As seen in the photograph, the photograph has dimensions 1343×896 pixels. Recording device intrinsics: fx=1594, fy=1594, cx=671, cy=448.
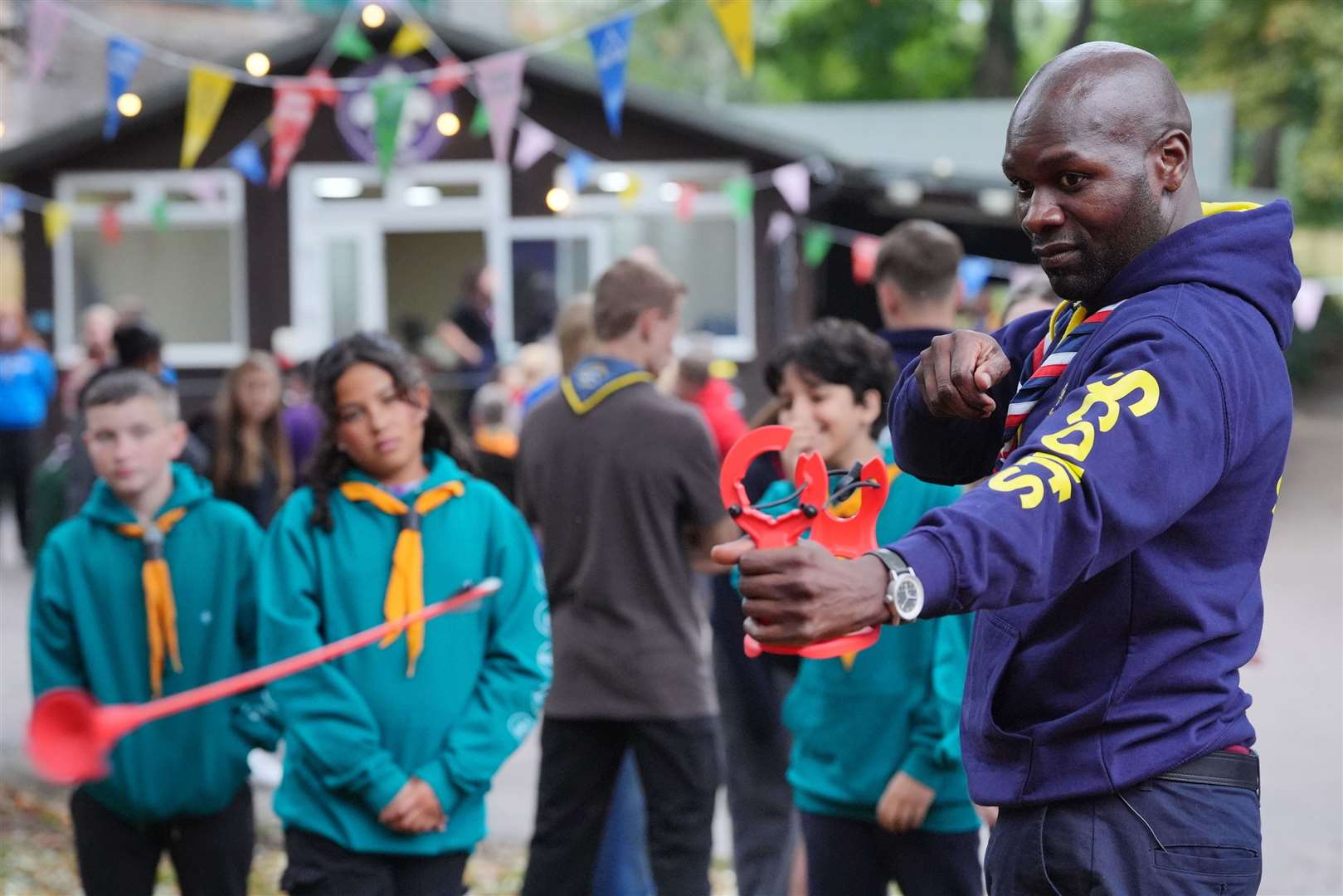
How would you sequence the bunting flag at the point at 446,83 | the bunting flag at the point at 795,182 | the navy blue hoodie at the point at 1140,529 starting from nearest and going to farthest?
the navy blue hoodie at the point at 1140,529
the bunting flag at the point at 446,83
the bunting flag at the point at 795,182

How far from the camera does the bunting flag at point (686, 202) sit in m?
16.3

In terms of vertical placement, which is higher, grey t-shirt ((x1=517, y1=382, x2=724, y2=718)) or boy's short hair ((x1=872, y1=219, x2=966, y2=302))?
boy's short hair ((x1=872, y1=219, x2=966, y2=302))

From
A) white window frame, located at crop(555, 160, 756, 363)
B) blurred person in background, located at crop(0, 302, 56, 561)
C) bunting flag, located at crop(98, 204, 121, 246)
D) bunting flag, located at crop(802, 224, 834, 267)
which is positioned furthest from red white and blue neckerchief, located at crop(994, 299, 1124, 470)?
bunting flag, located at crop(98, 204, 121, 246)

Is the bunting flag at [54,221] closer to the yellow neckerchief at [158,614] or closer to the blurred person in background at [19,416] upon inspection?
the blurred person in background at [19,416]

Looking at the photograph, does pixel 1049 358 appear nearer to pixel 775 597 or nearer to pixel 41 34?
pixel 775 597

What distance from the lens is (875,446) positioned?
4.40 metres

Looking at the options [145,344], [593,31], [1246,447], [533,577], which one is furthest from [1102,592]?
[593,31]

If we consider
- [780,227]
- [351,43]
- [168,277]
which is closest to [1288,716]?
[351,43]

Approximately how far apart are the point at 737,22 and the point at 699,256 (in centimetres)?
1013

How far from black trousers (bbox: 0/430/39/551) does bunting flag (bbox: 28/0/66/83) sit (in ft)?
18.5

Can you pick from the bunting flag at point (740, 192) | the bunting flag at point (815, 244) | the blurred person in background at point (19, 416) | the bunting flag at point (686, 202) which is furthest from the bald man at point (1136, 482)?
the bunting flag at point (815, 244)

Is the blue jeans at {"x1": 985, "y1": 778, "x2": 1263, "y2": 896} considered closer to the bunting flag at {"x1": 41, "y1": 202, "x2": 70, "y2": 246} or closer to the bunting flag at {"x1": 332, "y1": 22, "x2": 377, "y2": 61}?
the bunting flag at {"x1": 332, "y1": 22, "x2": 377, "y2": 61}

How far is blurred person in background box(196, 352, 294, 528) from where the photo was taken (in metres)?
7.47

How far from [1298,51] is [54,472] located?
1003 inches
